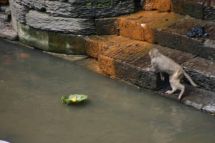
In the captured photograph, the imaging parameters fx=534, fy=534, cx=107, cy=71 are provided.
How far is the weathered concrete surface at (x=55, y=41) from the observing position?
23.7 feet

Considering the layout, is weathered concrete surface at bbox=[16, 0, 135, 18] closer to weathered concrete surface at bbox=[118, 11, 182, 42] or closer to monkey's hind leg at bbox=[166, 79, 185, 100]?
weathered concrete surface at bbox=[118, 11, 182, 42]

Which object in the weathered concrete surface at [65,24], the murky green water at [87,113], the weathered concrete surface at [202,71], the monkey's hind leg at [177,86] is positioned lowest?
the murky green water at [87,113]

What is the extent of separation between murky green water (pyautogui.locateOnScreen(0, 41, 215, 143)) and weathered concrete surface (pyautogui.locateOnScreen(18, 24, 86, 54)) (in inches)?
15.5

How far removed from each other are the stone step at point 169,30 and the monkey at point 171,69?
48 cm

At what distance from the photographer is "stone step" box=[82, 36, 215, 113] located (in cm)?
589

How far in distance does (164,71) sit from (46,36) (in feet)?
6.87

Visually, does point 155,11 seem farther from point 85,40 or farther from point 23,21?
point 23,21

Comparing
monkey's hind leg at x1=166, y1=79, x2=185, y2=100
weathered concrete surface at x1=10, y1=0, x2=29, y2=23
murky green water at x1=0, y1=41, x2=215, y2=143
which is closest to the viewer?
murky green water at x1=0, y1=41, x2=215, y2=143

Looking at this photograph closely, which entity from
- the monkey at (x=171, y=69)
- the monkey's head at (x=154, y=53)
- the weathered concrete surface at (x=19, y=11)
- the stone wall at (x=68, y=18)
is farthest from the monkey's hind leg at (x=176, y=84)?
the weathered concrete surface at (x=19, y=11)

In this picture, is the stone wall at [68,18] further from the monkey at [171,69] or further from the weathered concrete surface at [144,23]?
the monkey at [171,69]

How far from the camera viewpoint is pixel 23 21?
25.1 feet

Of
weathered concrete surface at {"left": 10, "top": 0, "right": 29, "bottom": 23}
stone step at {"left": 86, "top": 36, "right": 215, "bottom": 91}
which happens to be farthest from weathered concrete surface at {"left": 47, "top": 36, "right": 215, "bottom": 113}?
weathered concrete surface at {"left": 10, "top": 0, "right": 29, "bottom": 23}

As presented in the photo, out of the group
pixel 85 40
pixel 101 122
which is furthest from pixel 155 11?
pixel 101 122

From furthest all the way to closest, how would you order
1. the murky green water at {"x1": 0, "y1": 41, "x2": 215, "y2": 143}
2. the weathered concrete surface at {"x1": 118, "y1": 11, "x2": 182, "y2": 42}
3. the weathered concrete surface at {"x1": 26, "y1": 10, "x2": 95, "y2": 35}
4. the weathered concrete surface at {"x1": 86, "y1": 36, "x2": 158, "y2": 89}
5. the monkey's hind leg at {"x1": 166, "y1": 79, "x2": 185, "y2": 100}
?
the weathered concrete surface at {"x1": 26, "y1": 10, "x2": 95, "y2": 35} → the weathered concrete surface at {"x1": 118, "y1": 11, "x2": 182, "y2": 42} → the weathered concrete surface at {"x1": 86, "y1": 36, "x2": 158, "y2": 89} → the monkey's hind leg at {"x1": 166, "y1": 79, "x2": 185, "y2": 100} → the murky green water at {"x1": 0, "y1": 41, "x2": 215, "y2": 143}
